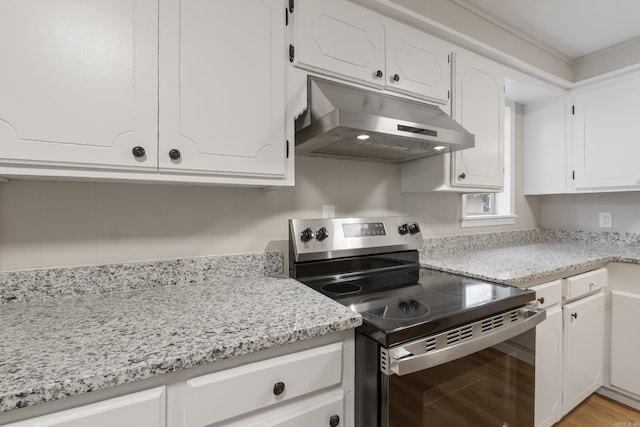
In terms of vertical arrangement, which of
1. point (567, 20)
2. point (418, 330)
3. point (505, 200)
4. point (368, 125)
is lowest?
point (418, 330)

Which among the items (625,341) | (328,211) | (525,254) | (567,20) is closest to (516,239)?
(525,254)

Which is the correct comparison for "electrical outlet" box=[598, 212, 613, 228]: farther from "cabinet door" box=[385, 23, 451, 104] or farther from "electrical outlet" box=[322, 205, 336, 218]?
"electrical outlet" box=[322, 205, 336, 218]

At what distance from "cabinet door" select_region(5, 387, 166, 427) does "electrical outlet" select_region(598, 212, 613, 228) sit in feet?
9.96

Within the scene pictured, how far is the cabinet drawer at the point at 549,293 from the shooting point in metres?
1.51

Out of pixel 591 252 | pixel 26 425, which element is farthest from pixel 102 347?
pixel 591 252

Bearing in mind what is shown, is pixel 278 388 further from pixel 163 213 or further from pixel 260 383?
pixel 163 213

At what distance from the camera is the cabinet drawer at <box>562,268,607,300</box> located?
1.65m

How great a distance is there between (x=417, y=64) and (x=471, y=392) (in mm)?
1425

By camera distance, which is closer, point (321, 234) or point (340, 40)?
point (340, 40)

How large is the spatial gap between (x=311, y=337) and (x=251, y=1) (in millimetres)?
1162

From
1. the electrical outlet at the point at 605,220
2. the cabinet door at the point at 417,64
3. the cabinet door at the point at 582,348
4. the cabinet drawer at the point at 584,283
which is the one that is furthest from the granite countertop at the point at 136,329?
the electrical outlet at the point at 605,220

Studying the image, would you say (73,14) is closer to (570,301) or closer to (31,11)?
(31,11)

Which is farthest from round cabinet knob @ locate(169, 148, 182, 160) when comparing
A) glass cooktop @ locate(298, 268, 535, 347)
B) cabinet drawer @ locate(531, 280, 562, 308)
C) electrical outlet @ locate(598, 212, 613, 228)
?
electrical outlet @ locate(598, 212, 613, 228)

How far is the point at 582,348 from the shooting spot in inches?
70.3
